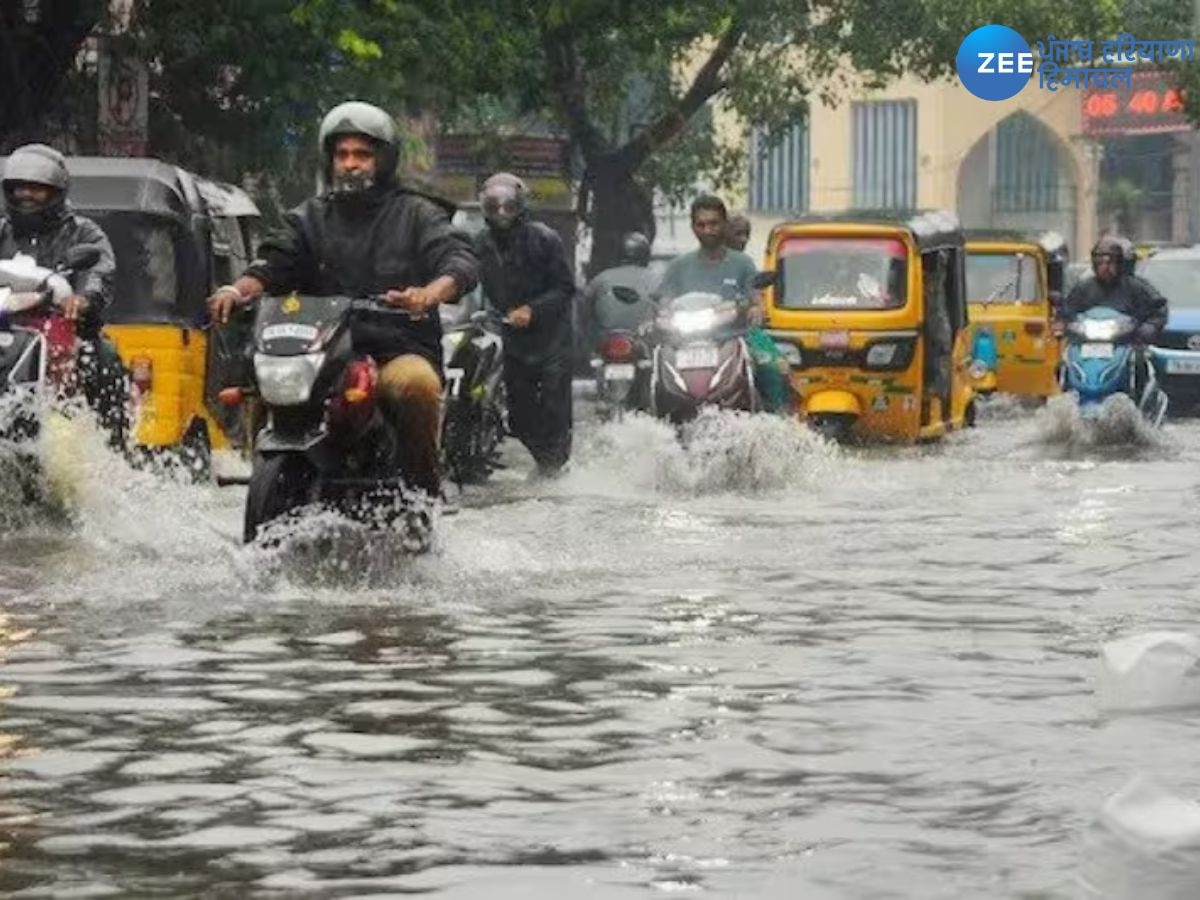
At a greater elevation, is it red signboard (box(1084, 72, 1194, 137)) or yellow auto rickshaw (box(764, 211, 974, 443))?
red signboard (box(1084, 72, 1194, 137))

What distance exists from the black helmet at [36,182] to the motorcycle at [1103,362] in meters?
11.6

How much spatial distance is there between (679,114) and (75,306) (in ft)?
99.4

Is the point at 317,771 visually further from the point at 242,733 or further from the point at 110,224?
the point at 110,224

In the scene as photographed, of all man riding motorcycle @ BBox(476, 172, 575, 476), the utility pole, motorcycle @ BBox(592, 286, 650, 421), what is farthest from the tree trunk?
man riding motorcycle @ BBox(476, 172, 575, 476)

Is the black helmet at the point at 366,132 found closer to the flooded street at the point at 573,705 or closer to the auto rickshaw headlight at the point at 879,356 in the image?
the flooded street at the point at 573,705

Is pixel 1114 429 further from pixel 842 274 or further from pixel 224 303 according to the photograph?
pixel 224 303

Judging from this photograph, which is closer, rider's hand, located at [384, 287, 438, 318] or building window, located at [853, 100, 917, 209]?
rider's hand, located at [384, 287, 438, 318]

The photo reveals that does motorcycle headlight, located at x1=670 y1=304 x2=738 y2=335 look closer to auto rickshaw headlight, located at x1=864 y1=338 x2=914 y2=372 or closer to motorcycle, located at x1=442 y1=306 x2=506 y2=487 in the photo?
motorcycle, located at x1=442 y1=306 x2=506 y2=487

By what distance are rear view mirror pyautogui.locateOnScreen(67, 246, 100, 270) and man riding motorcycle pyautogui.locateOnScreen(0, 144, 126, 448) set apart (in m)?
0.03

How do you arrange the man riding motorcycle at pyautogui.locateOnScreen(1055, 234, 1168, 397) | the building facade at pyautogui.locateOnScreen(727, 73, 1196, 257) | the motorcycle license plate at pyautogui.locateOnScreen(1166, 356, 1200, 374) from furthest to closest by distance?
the building facade at pyautogui.locateOnScreen(727, 73, 1196, 257) < the motorcycle license plate at pyautogui.locateOnScreen(1166, 356, 1200, 374) < the man riding motorcycle at pyautogui.locateOnScreen(1055, 234, 1168, 397)

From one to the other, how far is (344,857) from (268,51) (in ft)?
71.4

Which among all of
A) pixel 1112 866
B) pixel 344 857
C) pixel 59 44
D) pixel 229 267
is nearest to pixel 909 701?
pixel 344 857

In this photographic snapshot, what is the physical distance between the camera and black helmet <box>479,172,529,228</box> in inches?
808

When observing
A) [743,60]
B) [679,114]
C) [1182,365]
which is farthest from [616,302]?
[743,60]
